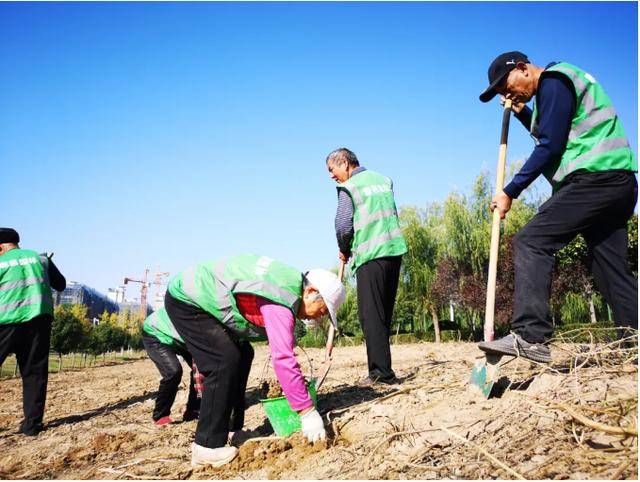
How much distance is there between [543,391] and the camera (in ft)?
8.52

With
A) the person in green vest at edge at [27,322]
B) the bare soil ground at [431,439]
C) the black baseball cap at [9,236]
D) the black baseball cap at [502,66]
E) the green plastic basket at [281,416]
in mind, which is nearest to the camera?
the bare soil ground at [431,439]

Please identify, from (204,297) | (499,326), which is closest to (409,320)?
(499,326)

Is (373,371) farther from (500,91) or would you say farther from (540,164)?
(500,91)

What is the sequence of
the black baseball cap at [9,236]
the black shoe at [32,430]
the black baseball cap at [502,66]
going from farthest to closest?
the black baseball cap at [9,236], the black shoe at [32,430], the black baseball cap at [502,66]

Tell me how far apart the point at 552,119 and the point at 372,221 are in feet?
5.66

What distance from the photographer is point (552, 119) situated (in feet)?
9.09

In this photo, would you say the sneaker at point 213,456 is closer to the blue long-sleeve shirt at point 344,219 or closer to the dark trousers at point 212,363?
the dark trousers at point 212,363

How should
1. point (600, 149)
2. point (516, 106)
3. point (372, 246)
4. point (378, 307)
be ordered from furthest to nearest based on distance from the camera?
1. point (372, 246)
2. point (378, 307)
3. point (516, 106)
4. point (600, 149)

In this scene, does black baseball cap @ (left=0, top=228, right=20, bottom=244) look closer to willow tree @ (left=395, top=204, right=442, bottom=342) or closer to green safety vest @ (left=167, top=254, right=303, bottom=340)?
green safety vest @ (left=167, top=254, right=303, bottom=340)

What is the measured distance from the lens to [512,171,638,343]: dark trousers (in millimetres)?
2713

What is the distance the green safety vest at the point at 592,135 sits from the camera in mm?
2713

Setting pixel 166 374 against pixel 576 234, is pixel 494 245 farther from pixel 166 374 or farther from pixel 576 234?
pixel 166 374

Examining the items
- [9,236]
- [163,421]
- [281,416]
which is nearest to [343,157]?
[281,416]

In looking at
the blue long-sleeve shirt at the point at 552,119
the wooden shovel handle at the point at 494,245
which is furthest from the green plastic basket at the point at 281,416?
the blue long-sleeve shirt at the point at 552,119
